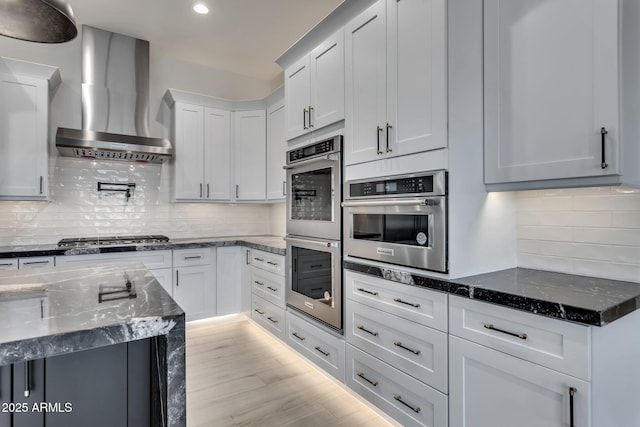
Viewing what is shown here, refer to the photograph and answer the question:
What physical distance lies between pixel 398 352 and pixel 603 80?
1519mm

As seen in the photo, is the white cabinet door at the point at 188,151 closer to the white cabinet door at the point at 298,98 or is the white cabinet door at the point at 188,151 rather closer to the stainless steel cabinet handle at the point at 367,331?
the white cabinet door at the point at 298,98

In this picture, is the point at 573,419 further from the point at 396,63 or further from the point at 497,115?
the point at 396,63

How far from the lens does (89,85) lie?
3.35 m

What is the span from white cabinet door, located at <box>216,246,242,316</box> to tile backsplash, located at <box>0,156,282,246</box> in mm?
607

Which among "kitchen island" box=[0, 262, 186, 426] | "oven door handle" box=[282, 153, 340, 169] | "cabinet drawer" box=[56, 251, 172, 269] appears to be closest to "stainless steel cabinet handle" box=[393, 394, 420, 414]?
"kitchen island" box=[0, 262, 186, 426]

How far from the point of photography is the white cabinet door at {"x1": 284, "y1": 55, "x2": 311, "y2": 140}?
2.66m

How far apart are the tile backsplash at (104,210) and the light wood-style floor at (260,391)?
1449 millimetres

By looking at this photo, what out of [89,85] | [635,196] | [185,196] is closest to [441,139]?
[635,196]

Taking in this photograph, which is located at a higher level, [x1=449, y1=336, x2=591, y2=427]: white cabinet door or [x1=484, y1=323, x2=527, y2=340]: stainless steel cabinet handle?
[x1=484, y1=323, x2=527, y2=340]: stainless steel cabinet handle

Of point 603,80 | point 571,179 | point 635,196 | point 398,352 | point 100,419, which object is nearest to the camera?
point 100,419

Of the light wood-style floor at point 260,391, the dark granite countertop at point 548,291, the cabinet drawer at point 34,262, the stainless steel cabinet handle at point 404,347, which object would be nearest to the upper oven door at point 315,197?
the dark granite countertop at point 548,291

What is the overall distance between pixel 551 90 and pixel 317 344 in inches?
82.6

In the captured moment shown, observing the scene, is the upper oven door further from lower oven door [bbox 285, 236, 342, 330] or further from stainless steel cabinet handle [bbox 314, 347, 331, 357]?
stainless steel cabinet handle [bbox 314, 347, 331, 357]

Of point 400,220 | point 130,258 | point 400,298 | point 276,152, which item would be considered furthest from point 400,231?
point 130,258
